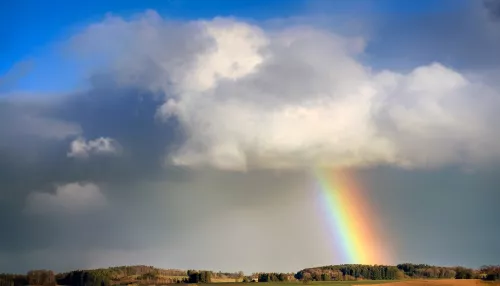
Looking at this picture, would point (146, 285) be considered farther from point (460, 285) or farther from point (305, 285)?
point (460, 285)

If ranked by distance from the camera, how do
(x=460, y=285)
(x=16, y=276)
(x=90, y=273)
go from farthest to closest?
1. (x=90, y=273)
2. (x=16, y=276)
3. (x=460, y=285)

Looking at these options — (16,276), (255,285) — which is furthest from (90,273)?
(255,285)

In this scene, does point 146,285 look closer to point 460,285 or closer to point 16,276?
point 16,276

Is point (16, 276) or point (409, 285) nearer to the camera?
point (409, 285)

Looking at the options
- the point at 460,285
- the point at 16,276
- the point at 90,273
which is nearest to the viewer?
the point at 460,285

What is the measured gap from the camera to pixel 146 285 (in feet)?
655

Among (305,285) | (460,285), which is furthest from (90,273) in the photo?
(460,285)

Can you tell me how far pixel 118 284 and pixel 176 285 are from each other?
22.5 meters

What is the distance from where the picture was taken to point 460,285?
515 ft

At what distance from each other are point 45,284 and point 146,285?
35043mm

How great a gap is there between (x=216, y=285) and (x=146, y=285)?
98.7 feet

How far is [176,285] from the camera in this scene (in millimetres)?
186250

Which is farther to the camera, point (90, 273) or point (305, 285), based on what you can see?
point (90, 273)

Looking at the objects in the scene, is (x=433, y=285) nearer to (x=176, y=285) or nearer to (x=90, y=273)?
(x=176, y=285)
